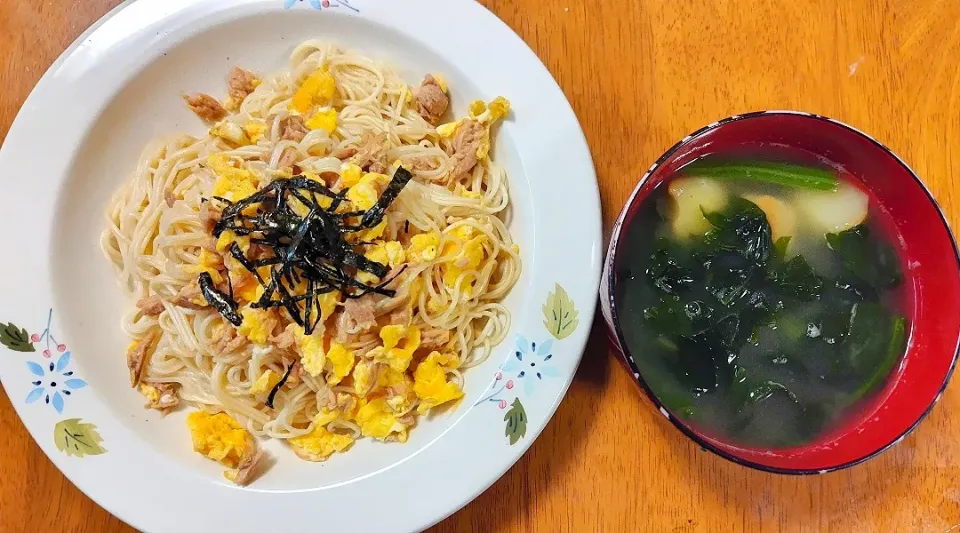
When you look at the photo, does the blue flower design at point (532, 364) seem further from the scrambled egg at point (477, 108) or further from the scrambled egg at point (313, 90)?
the scrambled egg at point (313, 90)

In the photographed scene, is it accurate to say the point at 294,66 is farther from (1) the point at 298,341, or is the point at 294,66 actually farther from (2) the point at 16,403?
(2) the point at 16,403

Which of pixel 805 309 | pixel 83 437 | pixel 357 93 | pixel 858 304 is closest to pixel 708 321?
pixel 805 309

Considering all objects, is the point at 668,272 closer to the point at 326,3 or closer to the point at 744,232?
the point at 744,232

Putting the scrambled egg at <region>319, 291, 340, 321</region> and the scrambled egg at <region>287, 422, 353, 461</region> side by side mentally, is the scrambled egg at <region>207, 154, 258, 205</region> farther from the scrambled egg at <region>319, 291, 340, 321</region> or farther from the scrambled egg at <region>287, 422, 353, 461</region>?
the scrambled egg at <region>287, 422, 353, 461</region>

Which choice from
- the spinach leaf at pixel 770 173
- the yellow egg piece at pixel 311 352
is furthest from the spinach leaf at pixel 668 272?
the yellow egg piece at pixel 311 352

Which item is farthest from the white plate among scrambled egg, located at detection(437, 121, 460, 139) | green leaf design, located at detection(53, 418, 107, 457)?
scrambled egg, located at detection(437, 121, 460, 139)

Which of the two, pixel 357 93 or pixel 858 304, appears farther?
pixel 357 93

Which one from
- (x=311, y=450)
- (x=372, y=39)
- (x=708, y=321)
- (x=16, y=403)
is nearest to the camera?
(x=708, y=321)
